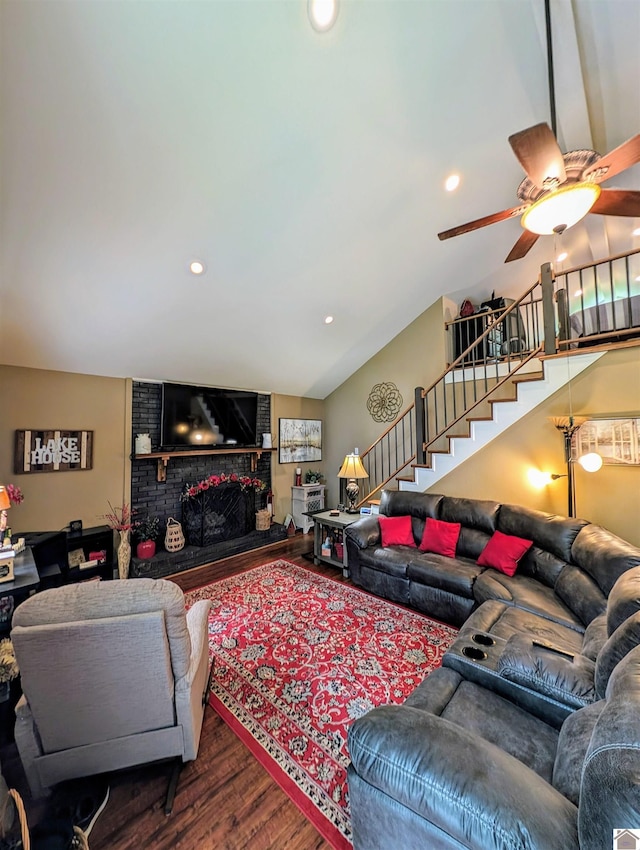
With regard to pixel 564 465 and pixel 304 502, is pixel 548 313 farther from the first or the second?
pixel 304 502

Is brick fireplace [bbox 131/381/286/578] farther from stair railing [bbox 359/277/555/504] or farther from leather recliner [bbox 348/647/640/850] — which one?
leather recliner [bbox 348/647/640/850]

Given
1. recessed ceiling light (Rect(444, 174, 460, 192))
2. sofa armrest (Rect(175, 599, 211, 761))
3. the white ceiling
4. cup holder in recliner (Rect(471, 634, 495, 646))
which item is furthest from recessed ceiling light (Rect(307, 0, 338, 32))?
cup holder in recliner (Rect(471, 634, 495, 646))

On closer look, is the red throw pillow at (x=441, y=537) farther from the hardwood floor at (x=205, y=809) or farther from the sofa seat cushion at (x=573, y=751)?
the hardwood floor at (x=205, y=809)

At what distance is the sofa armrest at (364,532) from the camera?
142 inches

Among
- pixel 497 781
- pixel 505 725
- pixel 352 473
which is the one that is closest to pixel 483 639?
pixel 505 725

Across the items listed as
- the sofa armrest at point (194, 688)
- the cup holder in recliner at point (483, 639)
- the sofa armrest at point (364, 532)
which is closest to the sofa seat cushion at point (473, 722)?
the cup holder in recliner at point (483, 639)

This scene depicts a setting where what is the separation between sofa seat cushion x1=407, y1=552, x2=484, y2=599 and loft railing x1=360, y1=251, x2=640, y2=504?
52.3 inches

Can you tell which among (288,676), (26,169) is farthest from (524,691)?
(26,169)

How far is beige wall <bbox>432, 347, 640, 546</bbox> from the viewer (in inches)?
121

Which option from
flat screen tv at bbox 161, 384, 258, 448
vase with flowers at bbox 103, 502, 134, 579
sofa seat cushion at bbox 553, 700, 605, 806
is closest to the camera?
sofa seat cushion at bbox 553, 700, 605, 806

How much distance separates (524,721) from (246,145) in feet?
12.4

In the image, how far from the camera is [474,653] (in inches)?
68.7

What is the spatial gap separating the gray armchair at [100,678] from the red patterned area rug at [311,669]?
58 cm

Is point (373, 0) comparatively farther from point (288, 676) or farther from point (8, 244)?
point (288, 676)
